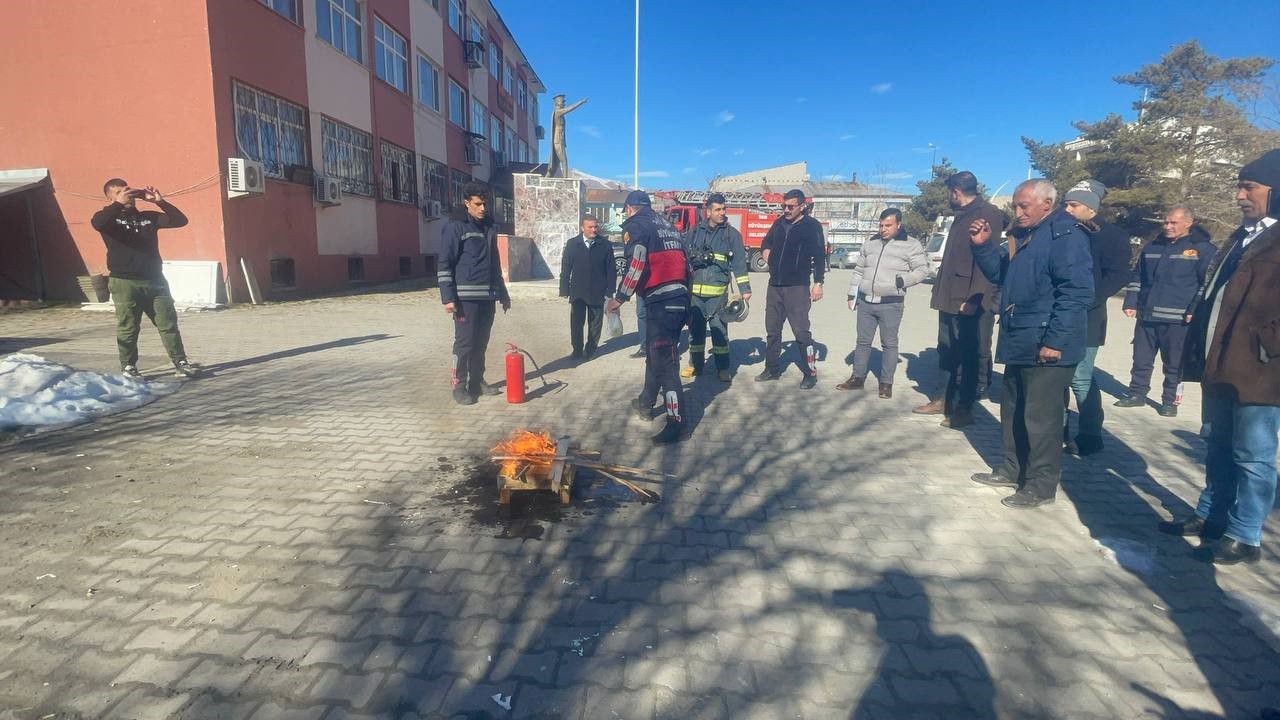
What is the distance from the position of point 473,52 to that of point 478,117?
3019mm

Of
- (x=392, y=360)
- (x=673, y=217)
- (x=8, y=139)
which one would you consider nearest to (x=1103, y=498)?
(x=392, y=360)

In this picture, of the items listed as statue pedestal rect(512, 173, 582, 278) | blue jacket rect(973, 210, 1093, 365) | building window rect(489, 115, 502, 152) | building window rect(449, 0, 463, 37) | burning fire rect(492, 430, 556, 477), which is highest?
building window rect(449, 0, 463, 37)

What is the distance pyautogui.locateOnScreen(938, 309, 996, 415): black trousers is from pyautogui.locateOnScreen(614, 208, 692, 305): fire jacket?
2539 millimetres

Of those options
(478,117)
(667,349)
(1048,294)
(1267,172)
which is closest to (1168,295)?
(1267,172)

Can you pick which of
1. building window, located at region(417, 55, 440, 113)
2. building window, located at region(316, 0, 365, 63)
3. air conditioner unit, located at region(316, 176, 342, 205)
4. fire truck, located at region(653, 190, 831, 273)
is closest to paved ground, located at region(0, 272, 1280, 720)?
air conditioner unit, located at region(316, 176, 342, 205)

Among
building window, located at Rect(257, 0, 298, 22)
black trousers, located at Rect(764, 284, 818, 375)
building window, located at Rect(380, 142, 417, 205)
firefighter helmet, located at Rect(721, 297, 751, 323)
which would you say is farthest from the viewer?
building window, located at Rect(380, 142, 417, 205)

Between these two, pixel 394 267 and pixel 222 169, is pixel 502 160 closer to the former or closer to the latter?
pixel 394 267

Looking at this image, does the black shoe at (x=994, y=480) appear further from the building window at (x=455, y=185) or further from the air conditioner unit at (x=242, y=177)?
the building window at (x=455, y=185)

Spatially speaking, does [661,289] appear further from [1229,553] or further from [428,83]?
[428,83]

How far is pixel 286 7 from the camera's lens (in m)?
14.5

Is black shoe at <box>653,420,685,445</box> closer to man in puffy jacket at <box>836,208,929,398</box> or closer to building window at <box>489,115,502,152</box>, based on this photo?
man in puffy jacket at <box>836,208,929,398</box>

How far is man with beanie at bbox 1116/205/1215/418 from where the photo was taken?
6148mm

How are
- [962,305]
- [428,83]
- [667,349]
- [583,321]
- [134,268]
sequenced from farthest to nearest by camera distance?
[428,83] < [583,321] < [134,268] < [962,305] < [667,349]

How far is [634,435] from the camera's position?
17.5 feet
